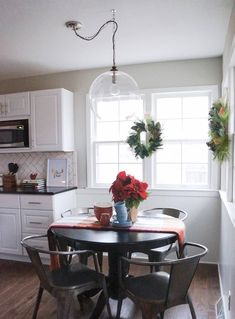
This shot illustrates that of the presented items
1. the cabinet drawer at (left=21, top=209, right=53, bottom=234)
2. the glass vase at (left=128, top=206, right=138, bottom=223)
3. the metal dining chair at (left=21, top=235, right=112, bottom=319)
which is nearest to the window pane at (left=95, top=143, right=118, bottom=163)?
the cabinet drawer at (left=21, top=209, right=53, bottom=234)

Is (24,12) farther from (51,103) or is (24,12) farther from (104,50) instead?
(51,103)

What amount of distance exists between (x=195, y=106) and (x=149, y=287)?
2.32 meters

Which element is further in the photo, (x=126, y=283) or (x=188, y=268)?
(x=126, y=283)

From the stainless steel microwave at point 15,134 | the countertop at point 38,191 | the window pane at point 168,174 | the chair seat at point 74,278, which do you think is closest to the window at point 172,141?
the window pane at point 168,174

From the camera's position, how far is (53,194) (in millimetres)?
3312

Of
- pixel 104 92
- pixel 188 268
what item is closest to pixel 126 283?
pixel 188 268

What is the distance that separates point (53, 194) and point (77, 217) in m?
0.85

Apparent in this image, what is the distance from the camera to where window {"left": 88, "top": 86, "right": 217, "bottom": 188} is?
3426 mm

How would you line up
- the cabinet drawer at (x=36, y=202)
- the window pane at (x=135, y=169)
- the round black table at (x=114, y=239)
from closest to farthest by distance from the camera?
the round black table at (x=114, y=239) → the cabinet drawer at (x=36, y=202) → the window pane at (x=135, y=169)

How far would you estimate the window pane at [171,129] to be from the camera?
3.51 metres

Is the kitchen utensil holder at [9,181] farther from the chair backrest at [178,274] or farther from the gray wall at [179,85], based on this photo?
the chair backrest at [178,274]

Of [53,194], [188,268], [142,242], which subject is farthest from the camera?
[53,194]

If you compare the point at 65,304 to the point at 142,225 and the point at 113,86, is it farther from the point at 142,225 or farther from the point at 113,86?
the point at 113,86

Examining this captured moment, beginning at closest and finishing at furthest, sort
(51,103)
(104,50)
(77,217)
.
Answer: (77,217), (104,50), (51,103)
